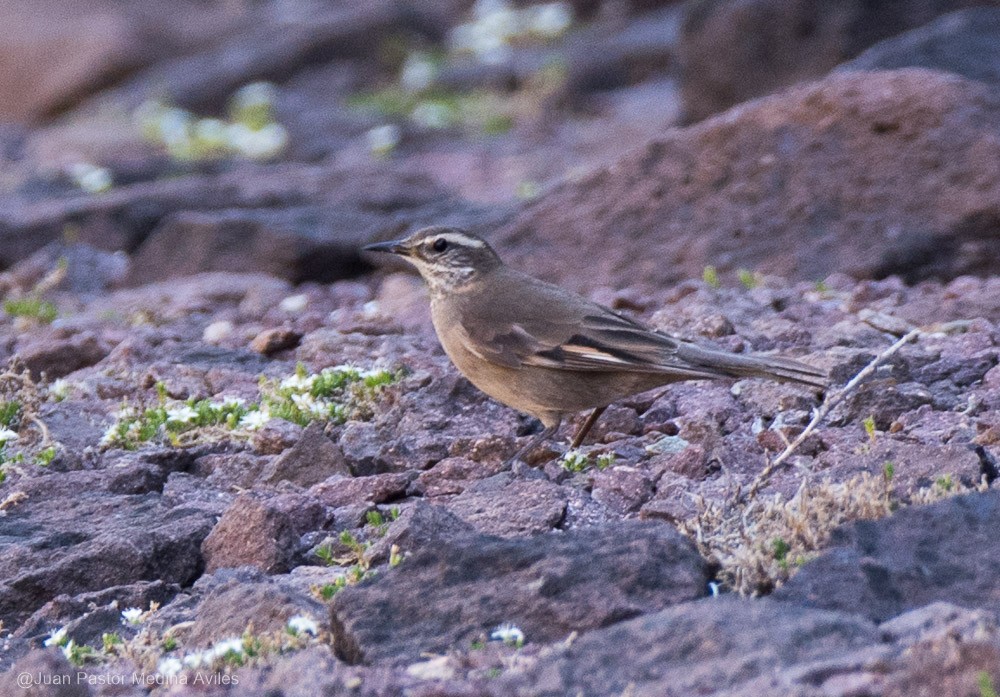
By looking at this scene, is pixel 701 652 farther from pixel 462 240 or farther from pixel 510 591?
pixel 462 240

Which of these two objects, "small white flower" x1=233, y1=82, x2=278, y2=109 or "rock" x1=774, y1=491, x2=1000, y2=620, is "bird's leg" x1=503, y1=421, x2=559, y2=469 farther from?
"small white flower" x1=233, y1=82, x2=278, y2=109

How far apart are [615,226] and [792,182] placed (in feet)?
3.77

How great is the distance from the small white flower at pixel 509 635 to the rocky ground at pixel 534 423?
1 centimetres

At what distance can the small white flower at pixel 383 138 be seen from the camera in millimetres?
16078

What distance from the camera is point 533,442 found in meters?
6.45

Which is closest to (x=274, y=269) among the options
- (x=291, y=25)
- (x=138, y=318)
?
(x=138, y=318)

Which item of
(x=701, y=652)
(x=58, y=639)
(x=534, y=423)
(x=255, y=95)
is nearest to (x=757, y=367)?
(x=534, y=423)

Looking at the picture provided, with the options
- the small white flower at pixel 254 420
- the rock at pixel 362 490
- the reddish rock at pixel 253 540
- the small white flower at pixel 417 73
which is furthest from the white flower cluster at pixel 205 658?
the small white flower at pixel 417 73

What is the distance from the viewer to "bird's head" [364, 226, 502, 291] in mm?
7316

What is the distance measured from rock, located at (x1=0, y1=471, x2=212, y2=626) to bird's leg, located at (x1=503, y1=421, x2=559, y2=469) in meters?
1.31

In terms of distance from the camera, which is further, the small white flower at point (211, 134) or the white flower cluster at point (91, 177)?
the small white flower at point (211, 134)

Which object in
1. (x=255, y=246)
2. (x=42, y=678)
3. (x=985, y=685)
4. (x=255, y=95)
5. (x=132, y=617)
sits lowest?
(x=255, y=95)

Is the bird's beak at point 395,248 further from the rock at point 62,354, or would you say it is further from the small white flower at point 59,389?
the rock at point 62,354

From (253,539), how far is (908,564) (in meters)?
2.31
